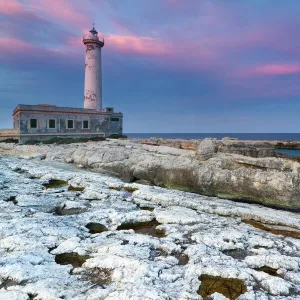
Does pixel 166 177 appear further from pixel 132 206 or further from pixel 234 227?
pixel 234 227

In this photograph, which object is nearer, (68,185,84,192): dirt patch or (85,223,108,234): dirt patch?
(85,223,108,234): dirt patch

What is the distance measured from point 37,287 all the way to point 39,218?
131 inches

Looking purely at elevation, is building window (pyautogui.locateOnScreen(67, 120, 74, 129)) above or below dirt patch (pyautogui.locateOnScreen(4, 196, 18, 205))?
above

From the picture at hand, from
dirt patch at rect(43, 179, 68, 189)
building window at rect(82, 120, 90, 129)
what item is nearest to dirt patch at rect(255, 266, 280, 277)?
dirt patch at rect(43, 179, 68, 189)

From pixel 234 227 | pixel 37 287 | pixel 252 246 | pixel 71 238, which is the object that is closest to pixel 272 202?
pixel 234 227

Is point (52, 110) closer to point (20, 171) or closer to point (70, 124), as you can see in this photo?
point (70, 124)

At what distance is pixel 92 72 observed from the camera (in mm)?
41312

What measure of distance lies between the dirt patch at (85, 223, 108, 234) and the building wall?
28.8m

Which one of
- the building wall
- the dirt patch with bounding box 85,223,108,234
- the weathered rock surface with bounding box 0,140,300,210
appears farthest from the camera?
the building wall

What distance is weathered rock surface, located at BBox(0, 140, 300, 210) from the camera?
12.1 meters

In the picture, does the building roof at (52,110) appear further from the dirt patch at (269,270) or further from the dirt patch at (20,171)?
the dirt patch at (269,270)

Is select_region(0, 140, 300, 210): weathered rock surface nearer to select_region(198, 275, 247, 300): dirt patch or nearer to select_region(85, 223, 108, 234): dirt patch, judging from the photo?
select_region(85, 223, 108, 234): dirt patch

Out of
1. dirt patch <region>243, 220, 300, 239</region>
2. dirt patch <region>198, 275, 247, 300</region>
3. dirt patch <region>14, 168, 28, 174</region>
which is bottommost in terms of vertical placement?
dirt patch <region>243, 220, 300, 239</region>

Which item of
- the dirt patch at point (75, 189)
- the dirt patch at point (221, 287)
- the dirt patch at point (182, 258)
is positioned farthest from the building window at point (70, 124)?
the dirt patch at point (221, 287)
